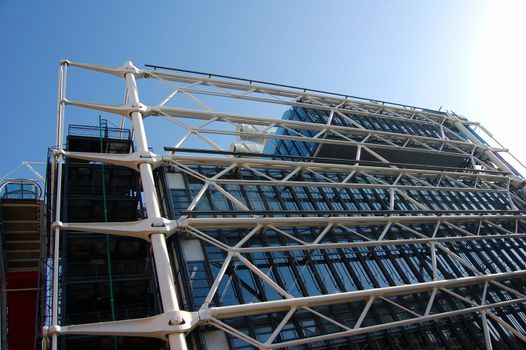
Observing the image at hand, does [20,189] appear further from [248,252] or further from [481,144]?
[481,144]

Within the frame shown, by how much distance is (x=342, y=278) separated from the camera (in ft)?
61.3

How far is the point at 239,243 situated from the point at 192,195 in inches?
145

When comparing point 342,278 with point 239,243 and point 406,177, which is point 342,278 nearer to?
point 239,243

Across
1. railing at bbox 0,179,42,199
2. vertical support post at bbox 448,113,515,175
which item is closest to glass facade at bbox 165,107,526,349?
vertical support post at bbox 448,113,515,175

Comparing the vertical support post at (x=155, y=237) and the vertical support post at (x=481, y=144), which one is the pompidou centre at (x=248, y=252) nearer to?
the vertical support post at (x=155, y=237)

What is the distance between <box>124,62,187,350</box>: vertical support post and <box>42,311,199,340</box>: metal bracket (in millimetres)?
247

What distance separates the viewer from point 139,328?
42.8ft

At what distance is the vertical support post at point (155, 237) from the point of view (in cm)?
1348

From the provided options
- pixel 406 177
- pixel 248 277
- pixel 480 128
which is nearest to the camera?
pixel 248 277

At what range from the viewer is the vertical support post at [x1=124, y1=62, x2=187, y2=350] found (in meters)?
13.5

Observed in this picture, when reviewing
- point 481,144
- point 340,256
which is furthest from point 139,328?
point 481,144

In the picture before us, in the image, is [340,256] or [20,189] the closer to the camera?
[340,256]

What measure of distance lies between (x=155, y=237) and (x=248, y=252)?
141 inches

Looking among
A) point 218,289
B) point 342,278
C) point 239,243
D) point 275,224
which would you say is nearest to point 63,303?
point 218,289
